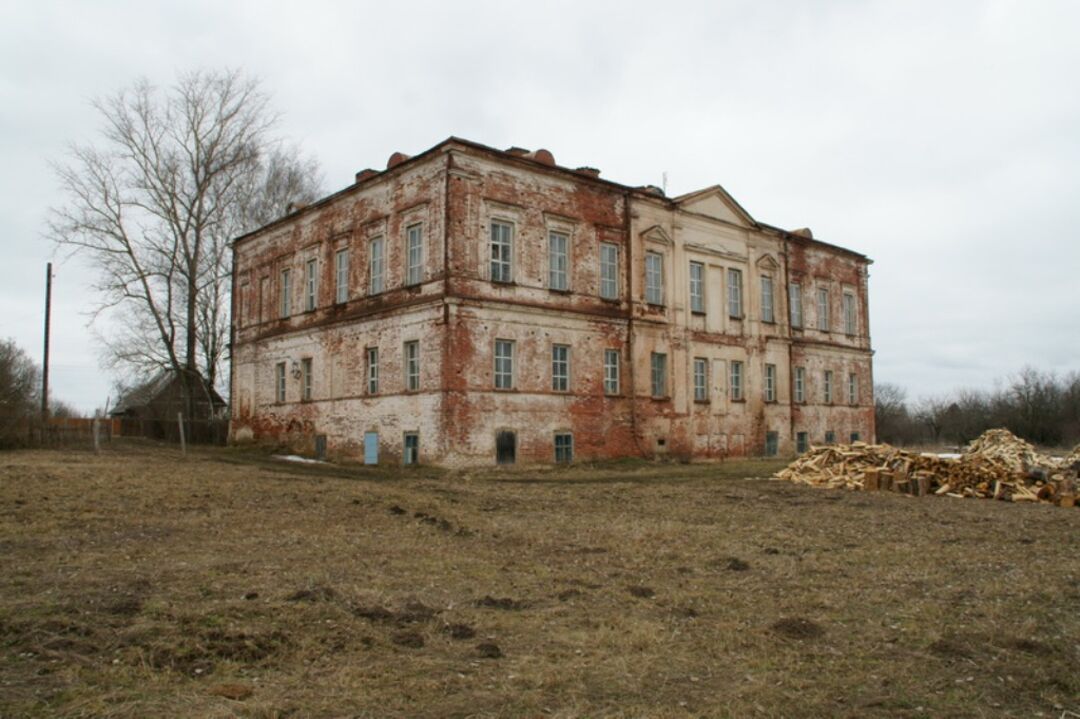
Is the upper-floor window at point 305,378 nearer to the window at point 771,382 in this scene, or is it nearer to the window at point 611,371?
the window at point 611,371

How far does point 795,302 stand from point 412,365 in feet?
58.5

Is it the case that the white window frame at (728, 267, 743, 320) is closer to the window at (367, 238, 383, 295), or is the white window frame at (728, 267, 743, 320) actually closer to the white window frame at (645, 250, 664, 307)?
the white window frame at (645, 250, 664, 307)

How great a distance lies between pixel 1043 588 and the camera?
7.59 meters

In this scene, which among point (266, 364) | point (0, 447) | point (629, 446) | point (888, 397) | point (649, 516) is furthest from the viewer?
point (888, 397)

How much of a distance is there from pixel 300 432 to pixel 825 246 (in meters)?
22.9

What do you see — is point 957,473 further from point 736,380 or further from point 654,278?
point 736,380

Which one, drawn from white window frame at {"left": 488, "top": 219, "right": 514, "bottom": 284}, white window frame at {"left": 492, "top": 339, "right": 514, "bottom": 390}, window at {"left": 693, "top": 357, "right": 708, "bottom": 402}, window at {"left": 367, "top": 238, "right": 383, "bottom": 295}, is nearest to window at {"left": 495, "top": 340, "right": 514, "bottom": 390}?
white window frame at {"left": 492, "top": 339, "right": 514, "bottom": 390}

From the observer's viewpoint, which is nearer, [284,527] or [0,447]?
[284,527]

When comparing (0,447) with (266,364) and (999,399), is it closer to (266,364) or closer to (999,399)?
(266,364)

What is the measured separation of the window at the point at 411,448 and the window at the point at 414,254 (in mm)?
4336

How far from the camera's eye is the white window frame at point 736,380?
29922 millimetres

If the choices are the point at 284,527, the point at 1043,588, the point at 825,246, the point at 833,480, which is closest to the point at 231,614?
the point at 284,527

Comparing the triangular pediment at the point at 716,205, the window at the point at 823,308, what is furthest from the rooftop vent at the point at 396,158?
the window at the point at 823,308

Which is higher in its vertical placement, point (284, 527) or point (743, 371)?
point (743, 371)
